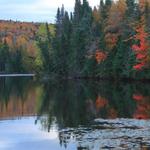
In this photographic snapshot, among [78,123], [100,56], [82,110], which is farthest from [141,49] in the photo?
[78,123]

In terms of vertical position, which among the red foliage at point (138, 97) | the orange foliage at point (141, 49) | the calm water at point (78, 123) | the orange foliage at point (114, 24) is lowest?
the calm water at point (78, 123)

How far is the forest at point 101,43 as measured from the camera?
75438 mm

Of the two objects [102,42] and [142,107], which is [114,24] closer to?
[102,42]

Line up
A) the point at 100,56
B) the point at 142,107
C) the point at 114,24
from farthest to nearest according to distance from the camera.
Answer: the point at 100,56 → the point at 114,24 → the point at 142,107

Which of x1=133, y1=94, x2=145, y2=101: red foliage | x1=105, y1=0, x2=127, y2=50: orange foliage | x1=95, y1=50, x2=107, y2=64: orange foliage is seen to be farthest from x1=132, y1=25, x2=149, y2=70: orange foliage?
x1=133, y1=94, x2=145, y2=101: red foliage

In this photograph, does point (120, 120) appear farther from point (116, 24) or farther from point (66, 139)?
point (116, 24)

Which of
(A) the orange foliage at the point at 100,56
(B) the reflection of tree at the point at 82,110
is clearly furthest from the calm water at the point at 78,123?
(A) the orange foliage at the point at 100,56

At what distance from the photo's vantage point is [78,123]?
3303cm

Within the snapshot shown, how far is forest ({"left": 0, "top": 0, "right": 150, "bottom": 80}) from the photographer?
75438 millimetres

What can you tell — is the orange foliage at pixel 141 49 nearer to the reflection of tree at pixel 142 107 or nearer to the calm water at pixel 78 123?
the calm water at pixel 78 123

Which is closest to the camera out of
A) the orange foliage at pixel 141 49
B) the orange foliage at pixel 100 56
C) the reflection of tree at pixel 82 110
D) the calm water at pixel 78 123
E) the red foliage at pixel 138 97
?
the calm water at pixel 78 123

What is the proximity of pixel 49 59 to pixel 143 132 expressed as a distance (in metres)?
83.6

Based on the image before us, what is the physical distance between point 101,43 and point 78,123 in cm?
5450

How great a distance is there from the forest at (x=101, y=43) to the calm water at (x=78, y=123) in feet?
73.3
